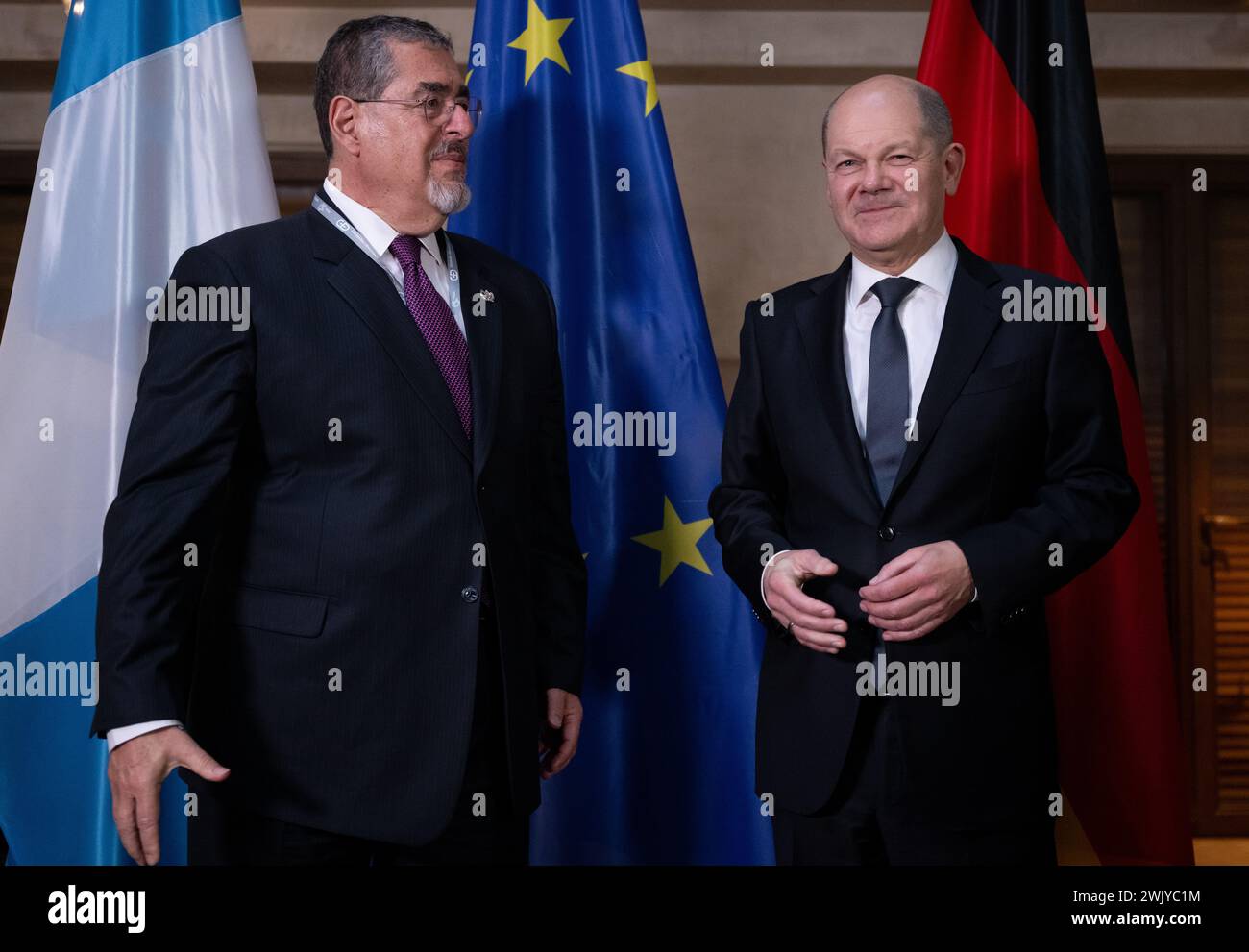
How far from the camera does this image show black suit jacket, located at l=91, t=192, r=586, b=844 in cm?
149

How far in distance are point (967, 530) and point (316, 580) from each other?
2.94 ft

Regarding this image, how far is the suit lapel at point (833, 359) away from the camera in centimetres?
164

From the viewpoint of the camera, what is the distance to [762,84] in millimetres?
3342

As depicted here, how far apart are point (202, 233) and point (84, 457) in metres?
0.49

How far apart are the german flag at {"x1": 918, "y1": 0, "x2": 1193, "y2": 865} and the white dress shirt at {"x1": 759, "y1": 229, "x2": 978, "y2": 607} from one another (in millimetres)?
686

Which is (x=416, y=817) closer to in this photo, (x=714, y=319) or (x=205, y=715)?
(x=205, y=715)

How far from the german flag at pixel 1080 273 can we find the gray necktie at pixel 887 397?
78cm

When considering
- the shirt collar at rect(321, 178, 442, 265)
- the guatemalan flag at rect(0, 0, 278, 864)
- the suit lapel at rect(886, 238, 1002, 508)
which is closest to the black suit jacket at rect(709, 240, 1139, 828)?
the suit lapel at rect(886, 238, 1002, 508)

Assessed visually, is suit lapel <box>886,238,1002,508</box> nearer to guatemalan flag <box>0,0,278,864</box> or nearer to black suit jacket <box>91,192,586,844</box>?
black suit jacket <box>91,192,586,844</box>

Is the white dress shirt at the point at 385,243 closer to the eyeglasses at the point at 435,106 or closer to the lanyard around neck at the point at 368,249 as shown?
the lanyard around neck at the point at 368,249

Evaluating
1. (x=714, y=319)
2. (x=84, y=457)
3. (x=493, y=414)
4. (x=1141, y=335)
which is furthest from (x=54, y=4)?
(x=1141, y=335)

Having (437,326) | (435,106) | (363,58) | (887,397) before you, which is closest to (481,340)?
(437,326)

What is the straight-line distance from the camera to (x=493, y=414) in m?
1.63

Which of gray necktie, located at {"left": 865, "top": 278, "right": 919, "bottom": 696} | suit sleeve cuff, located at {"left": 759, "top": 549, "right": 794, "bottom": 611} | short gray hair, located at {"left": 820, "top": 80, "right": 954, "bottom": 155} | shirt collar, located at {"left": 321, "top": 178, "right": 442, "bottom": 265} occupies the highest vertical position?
short gray hair, located at {"left": 820, "top": 80, "right": 954, "bottom": 155}
